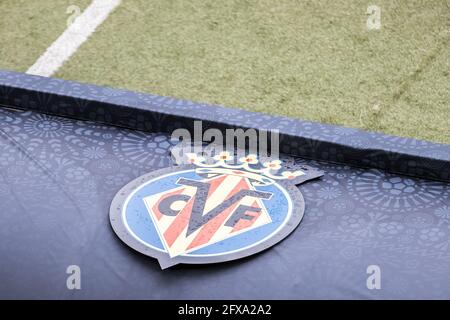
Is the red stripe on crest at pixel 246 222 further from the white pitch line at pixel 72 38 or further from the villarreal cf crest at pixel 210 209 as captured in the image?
the white pitch line at pixel 72 38

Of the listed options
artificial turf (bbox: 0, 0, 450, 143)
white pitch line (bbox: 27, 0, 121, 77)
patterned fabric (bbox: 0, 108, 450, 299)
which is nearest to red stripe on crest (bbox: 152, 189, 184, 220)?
patterned fabric (bbox: 0, 108, 450, 299)

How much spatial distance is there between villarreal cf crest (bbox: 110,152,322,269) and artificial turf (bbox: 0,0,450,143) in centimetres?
81

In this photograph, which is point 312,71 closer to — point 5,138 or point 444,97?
point 444,97

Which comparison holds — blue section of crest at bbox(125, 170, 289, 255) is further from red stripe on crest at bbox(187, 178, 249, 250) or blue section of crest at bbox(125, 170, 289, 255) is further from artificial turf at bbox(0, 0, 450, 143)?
artificial turf at bbox(0, 0, 450, 143)

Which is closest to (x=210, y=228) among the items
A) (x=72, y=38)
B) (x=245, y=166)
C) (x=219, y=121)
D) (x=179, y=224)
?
(x=179, y=224)

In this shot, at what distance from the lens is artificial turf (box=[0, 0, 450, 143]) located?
3.43m

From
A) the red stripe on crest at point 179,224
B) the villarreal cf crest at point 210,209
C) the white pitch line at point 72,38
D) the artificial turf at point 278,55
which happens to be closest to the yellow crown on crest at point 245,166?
the villarreal cf crest at point 210,209

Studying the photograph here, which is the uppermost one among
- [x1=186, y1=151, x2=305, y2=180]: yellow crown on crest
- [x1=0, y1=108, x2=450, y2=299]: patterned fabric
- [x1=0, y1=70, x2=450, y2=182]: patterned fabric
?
[x1=0, y1=70, x2=450, y2=182]: patterned fabric

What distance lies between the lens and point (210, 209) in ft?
8.08

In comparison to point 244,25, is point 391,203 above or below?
below

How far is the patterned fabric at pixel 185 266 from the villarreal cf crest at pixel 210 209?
0.11 feet
